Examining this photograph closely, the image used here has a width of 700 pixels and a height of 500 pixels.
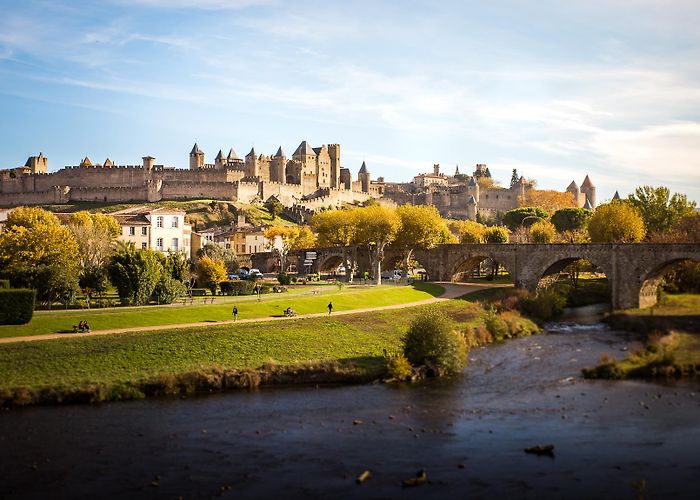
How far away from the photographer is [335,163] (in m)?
181

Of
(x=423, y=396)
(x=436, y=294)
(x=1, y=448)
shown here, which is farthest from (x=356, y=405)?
(x=436, y=294)

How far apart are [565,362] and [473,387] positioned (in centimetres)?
833

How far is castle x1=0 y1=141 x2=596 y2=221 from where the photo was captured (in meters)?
151

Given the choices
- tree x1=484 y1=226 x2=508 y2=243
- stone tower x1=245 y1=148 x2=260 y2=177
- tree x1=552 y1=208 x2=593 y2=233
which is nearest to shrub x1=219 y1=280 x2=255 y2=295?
tree x1=484 y1=226 x2=508 y2=243

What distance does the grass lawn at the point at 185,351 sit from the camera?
35344 millimetres

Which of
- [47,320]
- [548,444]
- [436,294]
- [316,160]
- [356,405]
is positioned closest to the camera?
[548,444]

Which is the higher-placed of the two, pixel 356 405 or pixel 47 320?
pixel 47 320

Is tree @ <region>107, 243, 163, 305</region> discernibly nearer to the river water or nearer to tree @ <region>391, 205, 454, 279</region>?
the river water

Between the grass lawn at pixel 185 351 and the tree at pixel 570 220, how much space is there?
2745 inches

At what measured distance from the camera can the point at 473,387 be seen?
36656 mm

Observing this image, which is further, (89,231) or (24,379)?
(89,231)

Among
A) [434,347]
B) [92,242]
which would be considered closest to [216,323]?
[434,347]

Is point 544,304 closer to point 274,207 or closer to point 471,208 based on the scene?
point 274,207

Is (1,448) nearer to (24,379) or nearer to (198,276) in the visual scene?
(24,379)
